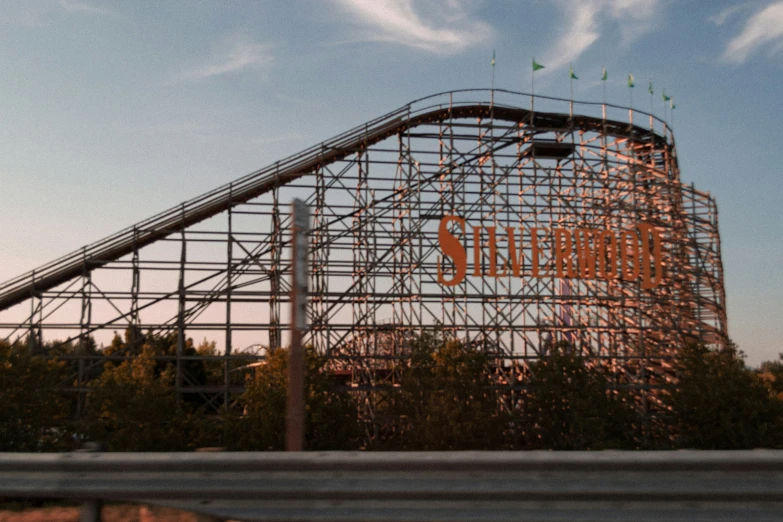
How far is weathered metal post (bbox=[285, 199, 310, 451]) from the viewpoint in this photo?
224 inches

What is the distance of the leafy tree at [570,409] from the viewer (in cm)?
2453

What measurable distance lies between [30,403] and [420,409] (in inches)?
526

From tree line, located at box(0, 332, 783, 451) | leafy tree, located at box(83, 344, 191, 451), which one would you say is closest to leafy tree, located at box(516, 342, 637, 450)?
tree line, located at box(0, 332, 783, 451)

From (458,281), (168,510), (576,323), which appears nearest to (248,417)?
(458,281)

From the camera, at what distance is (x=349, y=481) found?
4473 millimetres

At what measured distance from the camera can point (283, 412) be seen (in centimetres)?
2384

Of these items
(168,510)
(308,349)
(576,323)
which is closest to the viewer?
(168,510)

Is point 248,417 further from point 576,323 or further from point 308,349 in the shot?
point 576,323

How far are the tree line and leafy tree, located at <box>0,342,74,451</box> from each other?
4 centimetres

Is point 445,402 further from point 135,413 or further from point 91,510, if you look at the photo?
point 91,510

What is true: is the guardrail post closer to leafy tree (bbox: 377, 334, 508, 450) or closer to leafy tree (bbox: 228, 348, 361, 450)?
leafy tree (bbox: 228, 348, 361, 450)

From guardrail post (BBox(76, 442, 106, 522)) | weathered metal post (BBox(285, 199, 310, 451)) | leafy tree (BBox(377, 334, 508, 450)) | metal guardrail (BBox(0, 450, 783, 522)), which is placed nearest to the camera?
metal guardrail (BBox(0, 450, 783, 522))

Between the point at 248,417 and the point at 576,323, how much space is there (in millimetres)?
13790

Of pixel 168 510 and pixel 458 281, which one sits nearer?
pixel 168 510
